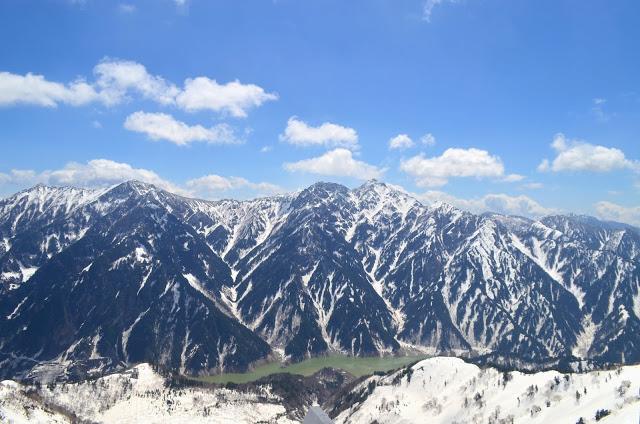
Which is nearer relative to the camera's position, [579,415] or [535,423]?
[579,415]

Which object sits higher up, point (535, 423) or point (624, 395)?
point (624, 395)

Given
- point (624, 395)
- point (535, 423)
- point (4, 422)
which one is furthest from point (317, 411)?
point (4, 422)

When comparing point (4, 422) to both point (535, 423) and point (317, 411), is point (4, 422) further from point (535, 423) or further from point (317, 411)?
point (535, 423)

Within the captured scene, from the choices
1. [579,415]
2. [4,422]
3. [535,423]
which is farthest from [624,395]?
[4,422]

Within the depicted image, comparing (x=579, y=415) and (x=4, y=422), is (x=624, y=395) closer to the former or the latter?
(x=579, y=415)

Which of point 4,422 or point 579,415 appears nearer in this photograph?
point 579,415

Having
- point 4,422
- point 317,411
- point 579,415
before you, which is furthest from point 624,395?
point 4,422

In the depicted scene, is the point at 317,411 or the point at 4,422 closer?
the point at 317,411

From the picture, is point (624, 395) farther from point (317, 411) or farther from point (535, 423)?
point (317, 411)
